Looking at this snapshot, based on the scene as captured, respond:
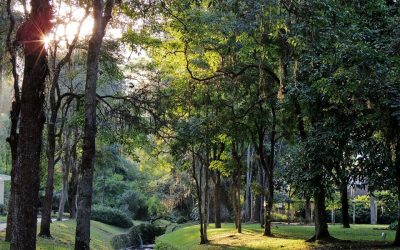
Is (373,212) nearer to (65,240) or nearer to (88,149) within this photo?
(65,240)

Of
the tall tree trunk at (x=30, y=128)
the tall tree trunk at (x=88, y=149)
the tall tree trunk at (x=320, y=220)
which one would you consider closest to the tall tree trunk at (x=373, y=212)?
the tall tree trunk at (x=320, y=220)

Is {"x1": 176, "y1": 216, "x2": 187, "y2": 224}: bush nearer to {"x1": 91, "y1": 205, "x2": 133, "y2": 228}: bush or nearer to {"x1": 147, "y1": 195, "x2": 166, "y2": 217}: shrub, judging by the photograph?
{"x1": 147, "y1": 195, "x2": 166, "y2": 217}: shrub

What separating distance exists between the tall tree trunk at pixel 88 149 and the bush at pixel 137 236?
20.8 m

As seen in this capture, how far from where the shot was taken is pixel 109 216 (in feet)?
130

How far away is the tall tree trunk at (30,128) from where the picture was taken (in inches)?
370

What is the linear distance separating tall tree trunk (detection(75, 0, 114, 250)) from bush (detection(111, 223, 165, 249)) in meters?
20.8

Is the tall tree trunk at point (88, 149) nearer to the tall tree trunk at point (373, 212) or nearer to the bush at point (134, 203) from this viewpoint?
the tall tree trunk at point (373, 212)

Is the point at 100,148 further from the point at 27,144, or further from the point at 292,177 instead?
the point at 27,144

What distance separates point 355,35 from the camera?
11445 mm

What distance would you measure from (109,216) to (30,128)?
31.4 metres

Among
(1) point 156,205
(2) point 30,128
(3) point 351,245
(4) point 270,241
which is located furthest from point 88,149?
(1) point 156,205

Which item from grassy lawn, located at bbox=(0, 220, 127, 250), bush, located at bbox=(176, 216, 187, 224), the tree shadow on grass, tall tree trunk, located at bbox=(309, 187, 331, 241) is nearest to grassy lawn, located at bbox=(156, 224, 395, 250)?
the tree shadow on grass

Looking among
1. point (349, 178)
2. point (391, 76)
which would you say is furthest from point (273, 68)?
point (391, 76)

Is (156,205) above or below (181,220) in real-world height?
above
